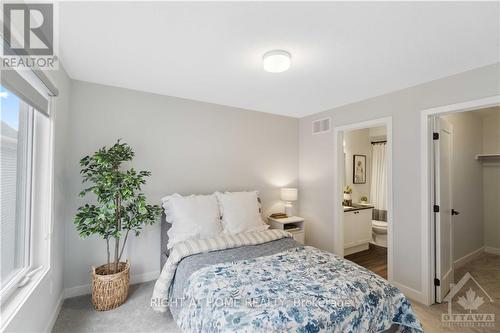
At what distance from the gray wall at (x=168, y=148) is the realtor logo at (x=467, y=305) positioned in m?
2.34

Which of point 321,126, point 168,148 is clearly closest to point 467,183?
point 321,126

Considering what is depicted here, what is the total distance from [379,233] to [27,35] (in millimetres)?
5182

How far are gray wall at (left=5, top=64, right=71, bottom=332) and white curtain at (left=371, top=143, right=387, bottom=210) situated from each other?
5.09m

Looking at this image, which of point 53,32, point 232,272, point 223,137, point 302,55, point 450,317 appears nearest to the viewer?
point 53,32

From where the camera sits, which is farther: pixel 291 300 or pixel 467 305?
pixel 467 305

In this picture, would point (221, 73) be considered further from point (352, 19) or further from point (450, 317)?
point (450, 317)

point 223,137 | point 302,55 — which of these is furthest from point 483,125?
point 223,137

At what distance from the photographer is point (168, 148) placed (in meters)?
3.03

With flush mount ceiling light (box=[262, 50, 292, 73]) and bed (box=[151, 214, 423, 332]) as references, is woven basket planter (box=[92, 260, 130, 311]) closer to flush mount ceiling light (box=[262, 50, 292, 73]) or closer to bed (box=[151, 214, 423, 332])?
bed (box=[151, 214, 423, 332])

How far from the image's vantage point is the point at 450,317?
2.26m

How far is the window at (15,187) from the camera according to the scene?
1.44 m

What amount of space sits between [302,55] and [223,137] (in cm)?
177

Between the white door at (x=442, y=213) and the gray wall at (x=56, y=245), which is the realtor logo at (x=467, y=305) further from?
the gray wall at (x=56, y=245)

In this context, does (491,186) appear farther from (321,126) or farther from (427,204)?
(321,126)
